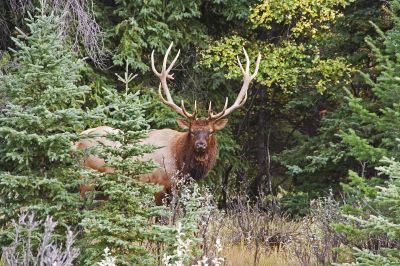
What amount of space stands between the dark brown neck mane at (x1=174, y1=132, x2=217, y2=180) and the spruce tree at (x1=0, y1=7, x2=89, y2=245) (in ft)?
14.4

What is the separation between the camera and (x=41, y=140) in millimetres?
5875

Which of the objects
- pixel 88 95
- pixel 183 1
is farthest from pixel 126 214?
pixel 183 1

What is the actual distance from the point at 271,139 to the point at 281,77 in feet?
11.2

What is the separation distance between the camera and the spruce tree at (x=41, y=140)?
5.92 metres

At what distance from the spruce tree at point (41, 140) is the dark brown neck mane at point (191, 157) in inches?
173

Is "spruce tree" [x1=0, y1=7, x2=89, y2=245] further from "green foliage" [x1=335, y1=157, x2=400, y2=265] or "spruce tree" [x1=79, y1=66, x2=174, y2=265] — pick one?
"green foliage" [x1=335, y1=157, x2=400, y2=265]

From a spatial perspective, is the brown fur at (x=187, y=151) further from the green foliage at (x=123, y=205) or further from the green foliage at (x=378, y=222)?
the green foliage at (x=123, y=205)

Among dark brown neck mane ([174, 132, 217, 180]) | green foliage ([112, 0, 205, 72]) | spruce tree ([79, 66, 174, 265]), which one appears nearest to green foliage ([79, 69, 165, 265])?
spruce tree ([79, 66, 174, 265])

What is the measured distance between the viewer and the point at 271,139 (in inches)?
642

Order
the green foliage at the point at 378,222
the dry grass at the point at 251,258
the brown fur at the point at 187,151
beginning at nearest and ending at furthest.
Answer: the green foliage at the point at 378,222 → the dry grass at the point at 251,258 → the brown fur at the point at 187,151

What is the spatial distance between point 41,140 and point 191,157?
493 cm

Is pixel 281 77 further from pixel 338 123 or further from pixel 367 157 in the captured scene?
pixel 367 157

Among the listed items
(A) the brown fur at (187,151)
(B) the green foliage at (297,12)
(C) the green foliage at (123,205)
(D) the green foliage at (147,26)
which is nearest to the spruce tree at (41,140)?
(C) the green foliage at (123,205)

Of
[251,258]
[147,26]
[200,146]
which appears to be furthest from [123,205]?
[147,26]
